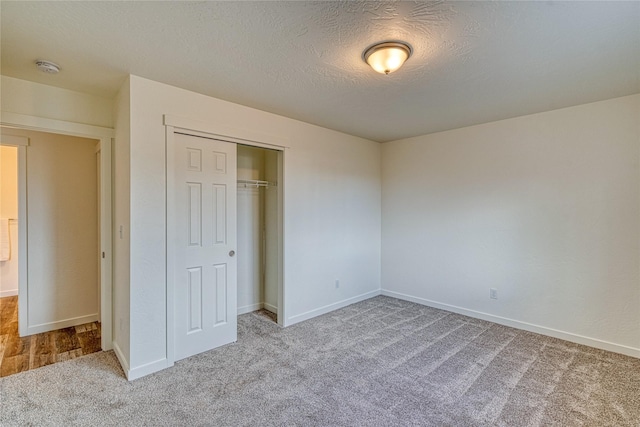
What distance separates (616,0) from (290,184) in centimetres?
293

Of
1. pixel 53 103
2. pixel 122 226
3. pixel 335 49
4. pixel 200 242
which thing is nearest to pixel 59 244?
pixel 122 226

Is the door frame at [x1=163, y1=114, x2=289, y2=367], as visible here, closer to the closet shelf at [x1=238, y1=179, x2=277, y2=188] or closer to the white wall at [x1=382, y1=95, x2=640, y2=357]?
the closet shelf at [x1=238, y1=179, x2=277, y2=188]

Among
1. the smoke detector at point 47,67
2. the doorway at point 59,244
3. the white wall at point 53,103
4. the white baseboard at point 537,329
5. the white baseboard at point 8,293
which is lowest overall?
the white baseboard at point 537,329

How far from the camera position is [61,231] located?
140 inches

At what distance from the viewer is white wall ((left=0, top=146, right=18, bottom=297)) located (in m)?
4.73

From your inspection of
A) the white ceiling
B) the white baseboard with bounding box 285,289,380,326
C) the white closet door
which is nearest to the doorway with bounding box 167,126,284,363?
the white closet door

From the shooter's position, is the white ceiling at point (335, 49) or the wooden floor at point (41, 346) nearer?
the white ceiling at point (335, 49)

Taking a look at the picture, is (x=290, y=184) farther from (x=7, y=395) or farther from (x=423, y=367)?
(x=7, y=395)

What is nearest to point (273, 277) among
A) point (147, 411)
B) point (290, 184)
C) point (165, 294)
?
point (290, 184)

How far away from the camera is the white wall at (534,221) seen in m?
2.92

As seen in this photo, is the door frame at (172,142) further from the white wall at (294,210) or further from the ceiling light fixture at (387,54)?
the ceiling light fixture at (387,54)

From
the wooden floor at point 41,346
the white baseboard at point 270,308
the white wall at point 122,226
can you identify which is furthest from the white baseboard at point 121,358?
the white baseboard at point 270,308

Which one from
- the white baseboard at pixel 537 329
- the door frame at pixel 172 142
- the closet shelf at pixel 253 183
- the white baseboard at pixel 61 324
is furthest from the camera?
the closet shelf at pixel 253 183

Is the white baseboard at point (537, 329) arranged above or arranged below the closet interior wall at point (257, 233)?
below
